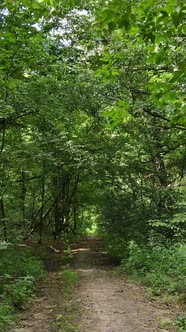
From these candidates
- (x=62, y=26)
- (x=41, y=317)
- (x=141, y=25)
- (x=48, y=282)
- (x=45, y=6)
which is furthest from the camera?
(x=62, y=26)

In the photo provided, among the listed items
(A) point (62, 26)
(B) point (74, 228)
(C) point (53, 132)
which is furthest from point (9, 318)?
(B) point (74, 228)

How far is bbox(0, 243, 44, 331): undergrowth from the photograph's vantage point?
18.2 ft

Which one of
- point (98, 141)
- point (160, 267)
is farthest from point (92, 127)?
point (160, 267)

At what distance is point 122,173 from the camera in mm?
11344

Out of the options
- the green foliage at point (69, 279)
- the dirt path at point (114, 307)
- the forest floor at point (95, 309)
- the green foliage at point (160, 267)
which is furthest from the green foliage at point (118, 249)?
the green foliage at point (69, 279)

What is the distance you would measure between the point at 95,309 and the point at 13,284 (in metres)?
1.74

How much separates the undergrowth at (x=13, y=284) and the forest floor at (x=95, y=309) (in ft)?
0.63

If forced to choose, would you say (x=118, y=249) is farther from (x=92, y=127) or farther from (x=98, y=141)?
(x=92, y=127)

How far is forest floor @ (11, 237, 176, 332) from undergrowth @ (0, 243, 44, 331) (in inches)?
7.6

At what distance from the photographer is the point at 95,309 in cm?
604

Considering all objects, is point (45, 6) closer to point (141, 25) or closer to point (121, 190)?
point (141, 25)

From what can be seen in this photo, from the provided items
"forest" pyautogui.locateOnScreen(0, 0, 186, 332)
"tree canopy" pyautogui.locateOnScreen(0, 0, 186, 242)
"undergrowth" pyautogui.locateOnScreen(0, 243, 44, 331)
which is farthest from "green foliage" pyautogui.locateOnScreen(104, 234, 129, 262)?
"undergrowth" pyautogui.locateOnScreen(0, 243, 44, 331)

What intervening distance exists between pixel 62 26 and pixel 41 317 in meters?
11.1

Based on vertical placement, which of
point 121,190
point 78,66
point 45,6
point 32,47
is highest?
point 78,66
